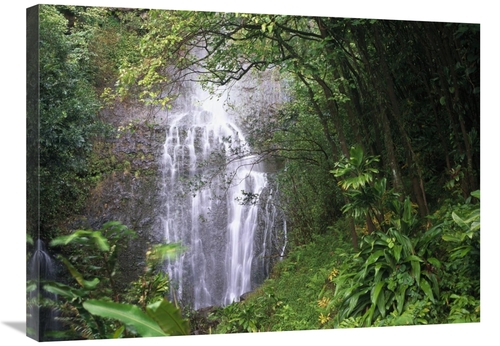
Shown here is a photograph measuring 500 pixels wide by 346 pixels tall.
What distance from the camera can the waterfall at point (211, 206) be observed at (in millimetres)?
6172

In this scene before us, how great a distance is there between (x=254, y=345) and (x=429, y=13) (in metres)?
3.18

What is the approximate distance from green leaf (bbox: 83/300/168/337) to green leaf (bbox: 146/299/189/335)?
73 mm

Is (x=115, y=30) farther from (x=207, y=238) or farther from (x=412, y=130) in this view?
(x=412, y=130)

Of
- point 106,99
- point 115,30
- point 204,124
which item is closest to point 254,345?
point 204,124

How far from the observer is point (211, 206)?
20.6 feet

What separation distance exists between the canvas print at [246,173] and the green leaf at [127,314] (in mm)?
17

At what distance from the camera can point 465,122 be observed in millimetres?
7051

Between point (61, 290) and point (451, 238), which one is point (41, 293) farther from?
point (451, 238)

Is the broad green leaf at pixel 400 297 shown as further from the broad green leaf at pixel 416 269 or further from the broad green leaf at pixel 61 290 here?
the broad green leaf at pixel 61 290

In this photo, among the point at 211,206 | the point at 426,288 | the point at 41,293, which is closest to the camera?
the point at 41,293

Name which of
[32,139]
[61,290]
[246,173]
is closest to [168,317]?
[61,290]

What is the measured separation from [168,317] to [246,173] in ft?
4.08

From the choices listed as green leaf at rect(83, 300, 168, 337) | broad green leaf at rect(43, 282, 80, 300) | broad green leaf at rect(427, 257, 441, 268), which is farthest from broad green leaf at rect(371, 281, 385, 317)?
broad green leaf at rect(43, 282, 80, 300)

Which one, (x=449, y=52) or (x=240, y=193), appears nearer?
(x=240, y=193)
